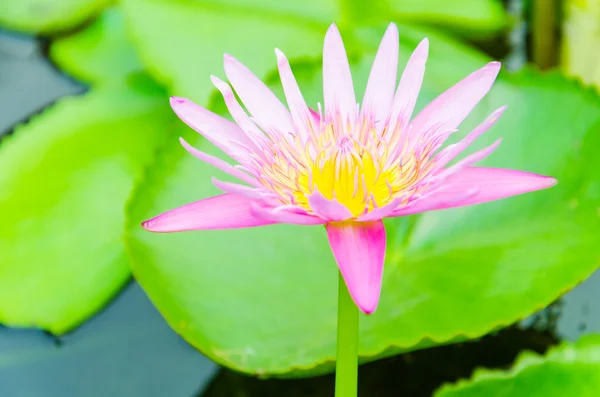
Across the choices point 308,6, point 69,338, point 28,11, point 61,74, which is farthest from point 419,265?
point 28,11

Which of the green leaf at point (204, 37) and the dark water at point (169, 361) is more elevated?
the green leaf at point (204, 37)

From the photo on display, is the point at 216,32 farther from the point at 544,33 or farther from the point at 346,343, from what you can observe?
the point at 346,343

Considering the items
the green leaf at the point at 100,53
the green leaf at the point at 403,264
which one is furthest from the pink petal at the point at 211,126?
the green leaf at the point at 100,53

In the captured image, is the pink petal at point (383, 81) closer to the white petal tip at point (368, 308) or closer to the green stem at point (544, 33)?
the white petal tip at point (368, 308)

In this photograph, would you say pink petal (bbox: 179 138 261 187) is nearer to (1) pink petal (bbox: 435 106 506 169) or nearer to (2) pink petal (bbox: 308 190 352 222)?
(2) pink petal (bbox: 308 190 352 222)

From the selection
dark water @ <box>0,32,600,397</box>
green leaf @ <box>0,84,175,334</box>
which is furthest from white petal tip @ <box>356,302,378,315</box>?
green leaf @ <box>0,84,175,334</box>

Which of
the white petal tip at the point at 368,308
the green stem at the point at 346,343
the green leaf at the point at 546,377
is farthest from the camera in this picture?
the green leaf at the point at 546,377

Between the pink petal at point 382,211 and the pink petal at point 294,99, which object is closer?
the pink petal at point 382,211

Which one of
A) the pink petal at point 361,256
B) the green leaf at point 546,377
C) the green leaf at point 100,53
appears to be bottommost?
the green leaf at point 546,377
